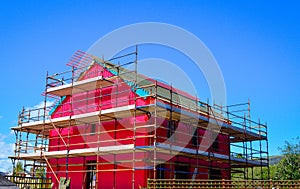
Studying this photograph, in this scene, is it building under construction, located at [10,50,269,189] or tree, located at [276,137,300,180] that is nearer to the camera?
building under construction, located at [10,50,269,189]

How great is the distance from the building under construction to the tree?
4975 mm

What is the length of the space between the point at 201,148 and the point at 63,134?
8.33 meters

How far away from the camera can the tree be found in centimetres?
2823

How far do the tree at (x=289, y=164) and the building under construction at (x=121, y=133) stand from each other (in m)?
4.97

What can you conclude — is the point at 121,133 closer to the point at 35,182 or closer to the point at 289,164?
the point at 35,182

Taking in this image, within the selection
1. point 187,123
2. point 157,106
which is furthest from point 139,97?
point 187,123

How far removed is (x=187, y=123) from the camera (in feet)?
67.5

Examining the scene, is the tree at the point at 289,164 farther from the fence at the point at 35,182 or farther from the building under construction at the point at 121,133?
the fence at the point at 35,182

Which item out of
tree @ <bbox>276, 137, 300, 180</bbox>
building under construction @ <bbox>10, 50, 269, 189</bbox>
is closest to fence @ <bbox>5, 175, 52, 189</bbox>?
building under construction @ <bbox>10, 50, 269, 189</bbox>

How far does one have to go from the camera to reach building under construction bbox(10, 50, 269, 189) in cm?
1811

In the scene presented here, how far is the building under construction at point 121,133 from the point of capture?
18.1 metres

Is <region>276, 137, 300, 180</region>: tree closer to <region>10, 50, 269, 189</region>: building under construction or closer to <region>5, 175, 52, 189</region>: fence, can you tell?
<region>10, 50, 269, 189</region>: building under construction

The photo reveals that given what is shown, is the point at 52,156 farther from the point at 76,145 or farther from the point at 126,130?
the point at 126,130

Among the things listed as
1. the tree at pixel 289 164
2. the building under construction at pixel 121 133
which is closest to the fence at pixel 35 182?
the building under construction at pixel 121 133
